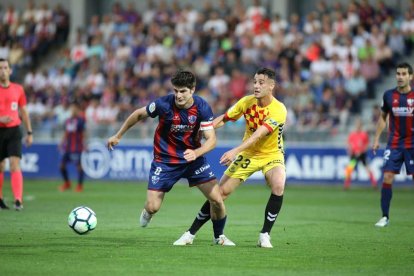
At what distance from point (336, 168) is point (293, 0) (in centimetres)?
842

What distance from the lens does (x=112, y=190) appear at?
80.2 ft

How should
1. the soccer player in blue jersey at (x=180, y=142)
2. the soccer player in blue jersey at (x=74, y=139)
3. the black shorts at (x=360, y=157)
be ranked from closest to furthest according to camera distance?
the soccer player in blue jersey at (x=180, y=142), the soccer player in blue jersey at (x=74, y=139), the black shorts at (x=360, y=157)

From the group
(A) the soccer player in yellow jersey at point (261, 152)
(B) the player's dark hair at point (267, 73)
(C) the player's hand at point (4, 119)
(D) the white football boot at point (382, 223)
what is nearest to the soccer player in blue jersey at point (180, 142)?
(A) the soccer player in yellow jersey at point (261, 152)

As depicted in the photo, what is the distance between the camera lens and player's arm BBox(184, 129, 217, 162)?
1042cm

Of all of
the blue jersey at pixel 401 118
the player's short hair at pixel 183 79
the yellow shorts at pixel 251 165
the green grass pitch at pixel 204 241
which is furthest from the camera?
the blue jersey at pixel 401 118

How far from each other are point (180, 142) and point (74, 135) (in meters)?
14.0

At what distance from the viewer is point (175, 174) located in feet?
36.6

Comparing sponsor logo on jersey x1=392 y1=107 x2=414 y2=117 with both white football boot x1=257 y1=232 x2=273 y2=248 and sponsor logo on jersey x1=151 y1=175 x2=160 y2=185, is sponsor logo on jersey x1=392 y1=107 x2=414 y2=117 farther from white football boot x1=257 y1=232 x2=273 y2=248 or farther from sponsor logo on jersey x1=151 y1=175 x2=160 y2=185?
sponsor logo on jersey x1=151 y1=175 x2=160 y2=185

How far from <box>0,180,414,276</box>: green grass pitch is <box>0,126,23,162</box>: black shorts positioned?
1117 mm

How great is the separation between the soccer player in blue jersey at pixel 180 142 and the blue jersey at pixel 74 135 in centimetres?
1361

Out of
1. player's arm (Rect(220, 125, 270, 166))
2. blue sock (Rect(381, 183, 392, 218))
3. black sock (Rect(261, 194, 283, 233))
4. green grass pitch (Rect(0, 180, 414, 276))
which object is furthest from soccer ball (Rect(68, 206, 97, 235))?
blue sock (Rect(381, 183, 392, 218))

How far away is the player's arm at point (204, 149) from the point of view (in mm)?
10422

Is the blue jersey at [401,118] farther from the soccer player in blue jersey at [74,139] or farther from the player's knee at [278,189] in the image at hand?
the soccer player in blue jersey at [74,139]

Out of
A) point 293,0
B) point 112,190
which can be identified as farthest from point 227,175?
point 293,0
